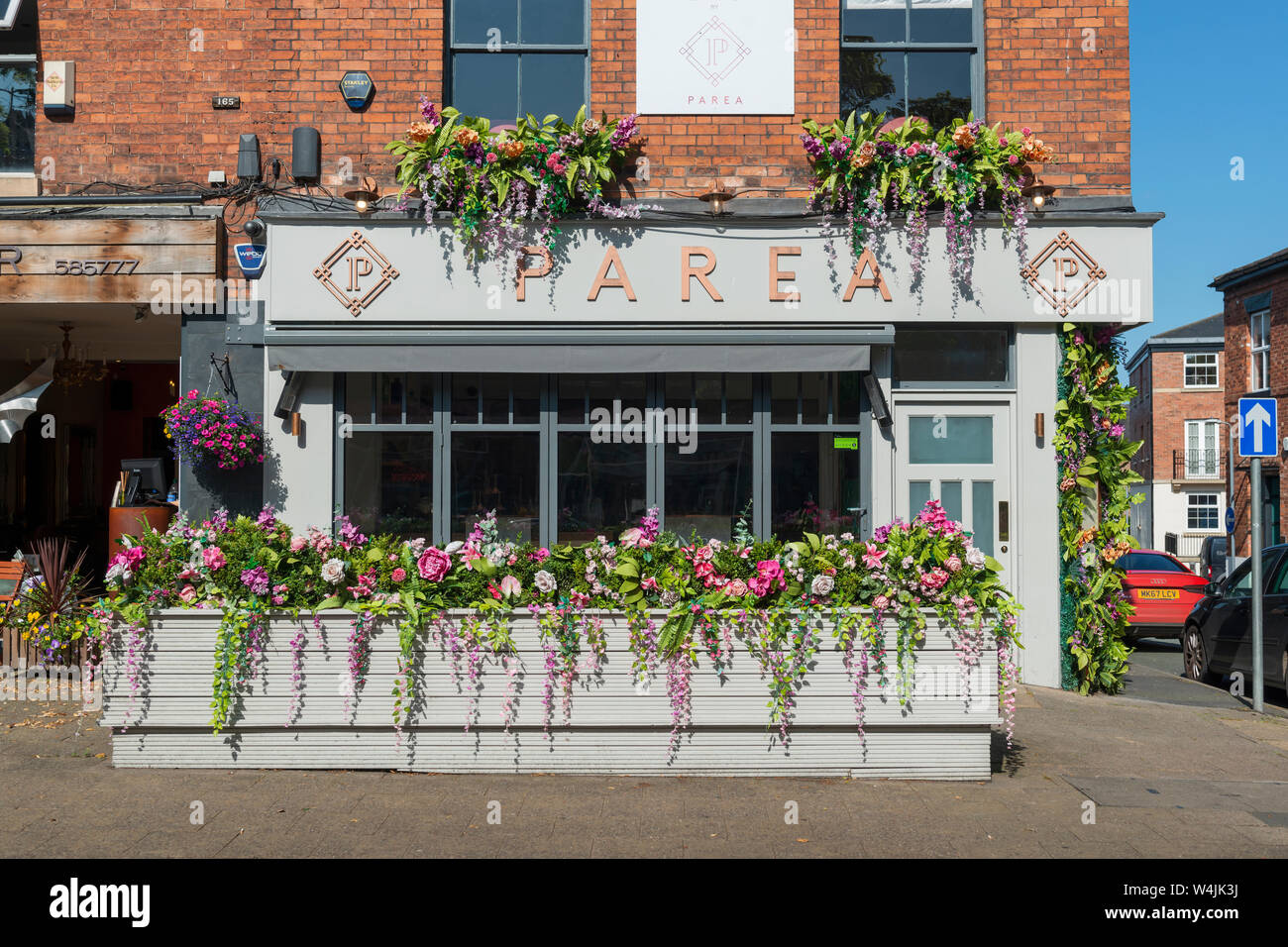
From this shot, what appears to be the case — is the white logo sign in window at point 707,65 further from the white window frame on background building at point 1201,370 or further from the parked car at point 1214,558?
the white window frame on background building at point 1201,370

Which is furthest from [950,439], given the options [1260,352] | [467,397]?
[1260,352]

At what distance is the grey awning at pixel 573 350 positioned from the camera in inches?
368

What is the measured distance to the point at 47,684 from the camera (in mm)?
9031

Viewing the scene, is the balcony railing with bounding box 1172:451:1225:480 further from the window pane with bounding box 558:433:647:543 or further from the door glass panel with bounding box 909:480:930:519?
the window pane with bounding box 558:433:647:543

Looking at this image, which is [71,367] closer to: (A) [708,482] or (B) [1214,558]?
(A) [708,482]

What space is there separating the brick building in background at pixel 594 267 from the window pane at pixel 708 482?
0.07ft

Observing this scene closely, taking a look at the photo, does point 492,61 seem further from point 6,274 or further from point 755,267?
point 6,274

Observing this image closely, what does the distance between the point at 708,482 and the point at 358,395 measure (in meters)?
3.19

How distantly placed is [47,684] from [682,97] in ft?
24.0

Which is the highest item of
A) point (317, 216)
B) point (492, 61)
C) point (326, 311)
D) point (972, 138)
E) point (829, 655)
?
point (492, 61)

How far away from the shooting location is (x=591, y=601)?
6.77 m
